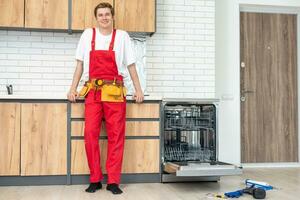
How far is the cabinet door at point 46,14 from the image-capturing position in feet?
13.4

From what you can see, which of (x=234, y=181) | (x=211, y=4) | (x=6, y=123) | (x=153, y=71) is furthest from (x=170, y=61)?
(x=6, y=123)

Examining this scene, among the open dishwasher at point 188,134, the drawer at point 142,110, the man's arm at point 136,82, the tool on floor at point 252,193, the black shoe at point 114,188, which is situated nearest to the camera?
the tool on floor at point 252,193

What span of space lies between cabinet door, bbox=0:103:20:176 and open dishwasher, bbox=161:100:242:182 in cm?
133

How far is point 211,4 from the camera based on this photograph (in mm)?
4797

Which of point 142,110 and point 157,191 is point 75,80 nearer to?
point 142,110

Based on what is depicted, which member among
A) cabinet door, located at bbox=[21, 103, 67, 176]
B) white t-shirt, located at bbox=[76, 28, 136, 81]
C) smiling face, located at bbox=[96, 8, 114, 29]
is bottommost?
cabinet door, located at bbox=[21, 103, 67, 176]

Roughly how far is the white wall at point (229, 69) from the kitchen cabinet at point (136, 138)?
4.59 ft

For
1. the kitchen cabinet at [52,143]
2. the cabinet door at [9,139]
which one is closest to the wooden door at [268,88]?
the kitchen cabinet at [52,143]

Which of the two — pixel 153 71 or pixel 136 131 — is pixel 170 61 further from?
pixel 136 131

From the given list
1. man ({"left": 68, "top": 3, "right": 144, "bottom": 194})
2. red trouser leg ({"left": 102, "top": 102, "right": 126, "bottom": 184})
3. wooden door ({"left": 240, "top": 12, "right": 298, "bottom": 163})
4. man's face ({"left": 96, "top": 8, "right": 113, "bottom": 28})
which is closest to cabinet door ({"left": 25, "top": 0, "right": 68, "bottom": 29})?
man ({"left": 68, "top": 3, "right": 144, "bottom": 194})

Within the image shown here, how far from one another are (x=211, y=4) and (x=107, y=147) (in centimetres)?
220

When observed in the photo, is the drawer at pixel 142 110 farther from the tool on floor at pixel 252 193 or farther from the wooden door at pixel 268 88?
the wooden door at pixel 268 88

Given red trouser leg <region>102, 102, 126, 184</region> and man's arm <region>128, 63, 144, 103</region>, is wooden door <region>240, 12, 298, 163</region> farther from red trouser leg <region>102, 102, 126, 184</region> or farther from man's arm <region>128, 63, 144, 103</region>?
red trouser leg <region>102, 102, 126, 184</region>

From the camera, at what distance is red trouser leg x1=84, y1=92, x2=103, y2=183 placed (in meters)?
3.48
